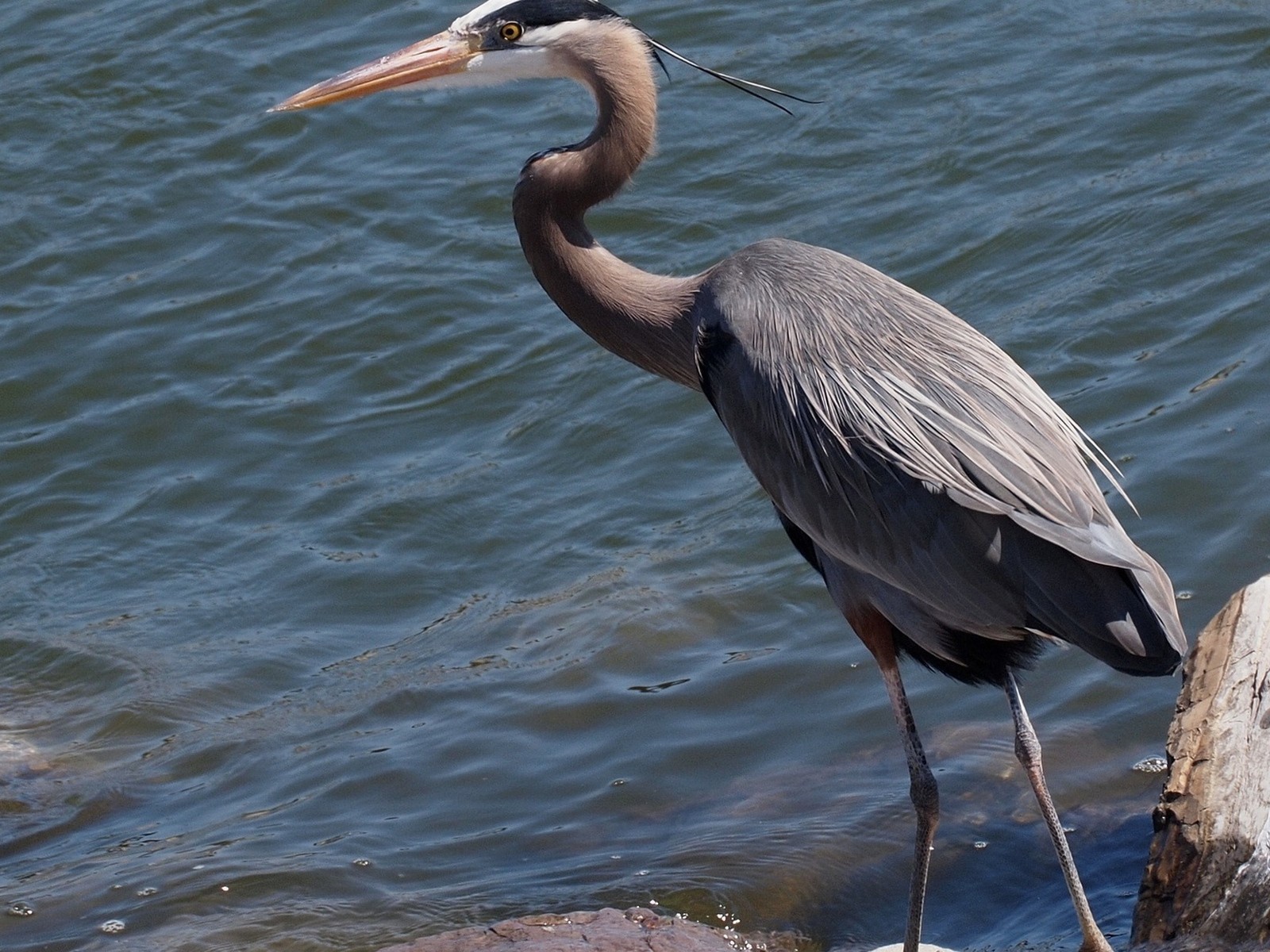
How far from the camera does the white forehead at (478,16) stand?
5.36m

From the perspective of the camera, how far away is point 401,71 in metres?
5.39

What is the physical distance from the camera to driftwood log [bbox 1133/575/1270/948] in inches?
157

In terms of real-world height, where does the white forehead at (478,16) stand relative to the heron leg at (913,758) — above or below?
above

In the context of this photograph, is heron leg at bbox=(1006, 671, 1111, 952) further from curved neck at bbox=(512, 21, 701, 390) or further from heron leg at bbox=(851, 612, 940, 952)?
curved neck at bbox=(512, 21, 701, 390)

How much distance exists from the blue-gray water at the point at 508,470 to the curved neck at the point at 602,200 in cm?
165

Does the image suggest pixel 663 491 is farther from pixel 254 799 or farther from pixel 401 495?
pixel 254 799

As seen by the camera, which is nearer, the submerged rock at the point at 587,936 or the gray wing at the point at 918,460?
the submerged rock at the point at 587,936

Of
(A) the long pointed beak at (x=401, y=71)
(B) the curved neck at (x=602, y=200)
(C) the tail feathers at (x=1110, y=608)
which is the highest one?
(A) the long pointed beak at (x=401, y=71)

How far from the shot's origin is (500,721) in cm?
630

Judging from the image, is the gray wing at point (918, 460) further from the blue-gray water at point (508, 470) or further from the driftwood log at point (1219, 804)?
the blue-gray water at point (508, 470)

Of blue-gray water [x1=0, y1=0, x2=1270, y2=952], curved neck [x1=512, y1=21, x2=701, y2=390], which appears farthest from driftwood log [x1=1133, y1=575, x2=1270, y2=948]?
curved neck [x1=512, y1=21, x2=701, y2=390]

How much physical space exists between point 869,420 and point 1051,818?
1182 mm

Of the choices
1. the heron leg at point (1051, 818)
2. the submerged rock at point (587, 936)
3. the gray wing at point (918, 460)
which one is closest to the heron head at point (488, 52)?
the gray wing at point (918, 460)

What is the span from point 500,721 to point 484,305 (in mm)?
3102
